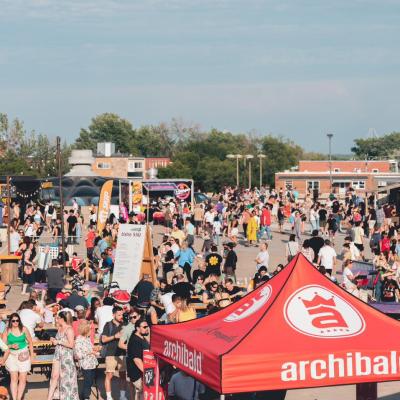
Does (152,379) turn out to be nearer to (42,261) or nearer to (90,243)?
(42,261)

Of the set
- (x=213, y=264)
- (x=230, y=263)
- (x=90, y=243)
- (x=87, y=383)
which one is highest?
(x=90, y=243)

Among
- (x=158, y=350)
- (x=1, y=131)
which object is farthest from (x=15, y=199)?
(x=1, y=131)

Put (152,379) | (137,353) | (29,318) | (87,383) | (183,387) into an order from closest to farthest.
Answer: (183,387), (152,379), (137,353), (87,383), (29,318)

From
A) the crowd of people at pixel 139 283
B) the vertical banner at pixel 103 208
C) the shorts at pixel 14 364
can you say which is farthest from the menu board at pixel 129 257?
the shorts at pixel 14 364

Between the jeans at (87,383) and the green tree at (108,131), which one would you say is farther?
the green tree at (108,131)

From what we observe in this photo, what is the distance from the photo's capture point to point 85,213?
43625 millimetres

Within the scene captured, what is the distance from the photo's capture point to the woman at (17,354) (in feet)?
46.0

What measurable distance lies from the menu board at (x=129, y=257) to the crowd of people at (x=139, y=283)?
1.93 feet

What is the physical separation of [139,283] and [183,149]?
122772 mm

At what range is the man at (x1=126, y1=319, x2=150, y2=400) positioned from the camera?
13.5m

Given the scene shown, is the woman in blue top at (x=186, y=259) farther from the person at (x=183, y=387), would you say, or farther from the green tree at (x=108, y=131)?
the green tree at (x=108, y=131)

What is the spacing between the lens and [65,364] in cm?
1379

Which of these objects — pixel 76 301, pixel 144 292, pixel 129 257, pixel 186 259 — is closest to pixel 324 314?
pixel 76 301

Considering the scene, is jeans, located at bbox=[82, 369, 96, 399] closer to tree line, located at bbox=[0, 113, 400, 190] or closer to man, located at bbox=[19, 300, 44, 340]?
man, located at bbox=[19, 300, 44, 340]
